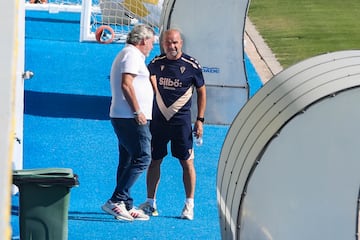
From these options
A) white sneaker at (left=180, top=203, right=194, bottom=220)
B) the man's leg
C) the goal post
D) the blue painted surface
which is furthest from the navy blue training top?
the goal post

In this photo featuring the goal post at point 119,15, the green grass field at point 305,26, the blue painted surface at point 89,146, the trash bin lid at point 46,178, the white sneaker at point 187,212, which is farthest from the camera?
the green grass field at point 305,26

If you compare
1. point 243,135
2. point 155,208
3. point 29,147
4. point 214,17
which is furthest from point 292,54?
point 243,135

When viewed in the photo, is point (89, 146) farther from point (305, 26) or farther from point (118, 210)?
point (305, 26)

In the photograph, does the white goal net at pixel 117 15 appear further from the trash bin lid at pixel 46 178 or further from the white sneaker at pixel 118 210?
the trash bin lid at pixel 46 178

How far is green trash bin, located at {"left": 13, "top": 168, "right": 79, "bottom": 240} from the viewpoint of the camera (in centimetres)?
739

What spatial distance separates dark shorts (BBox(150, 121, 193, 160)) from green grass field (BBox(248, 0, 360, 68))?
339 inches

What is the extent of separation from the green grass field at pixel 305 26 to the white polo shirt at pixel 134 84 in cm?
910

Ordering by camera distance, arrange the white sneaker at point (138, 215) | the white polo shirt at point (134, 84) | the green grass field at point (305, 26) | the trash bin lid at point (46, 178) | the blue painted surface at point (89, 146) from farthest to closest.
A: 1. the green grass field at point (305, 26)
2. the white sneaker at point (138, 215)
3. the blue painted surface at point (89, 146)
4. the white polo shirt at point (134, 84)
5. the trash bin lid at point (46, 178)

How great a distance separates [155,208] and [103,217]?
0.57 meters

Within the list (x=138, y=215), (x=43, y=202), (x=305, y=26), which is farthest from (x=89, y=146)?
(x=305, y=26)

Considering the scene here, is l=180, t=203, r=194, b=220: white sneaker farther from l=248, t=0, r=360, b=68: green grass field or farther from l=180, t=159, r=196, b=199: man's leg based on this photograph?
l=248, t=0, r=360, b=68: green grass field

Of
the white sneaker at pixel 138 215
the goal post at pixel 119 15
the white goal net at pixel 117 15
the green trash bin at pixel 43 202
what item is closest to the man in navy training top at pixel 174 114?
the white sneaker at pixel 138 215

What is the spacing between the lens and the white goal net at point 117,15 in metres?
17.7

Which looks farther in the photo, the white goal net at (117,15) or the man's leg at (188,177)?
the white goal net at (117,15)
